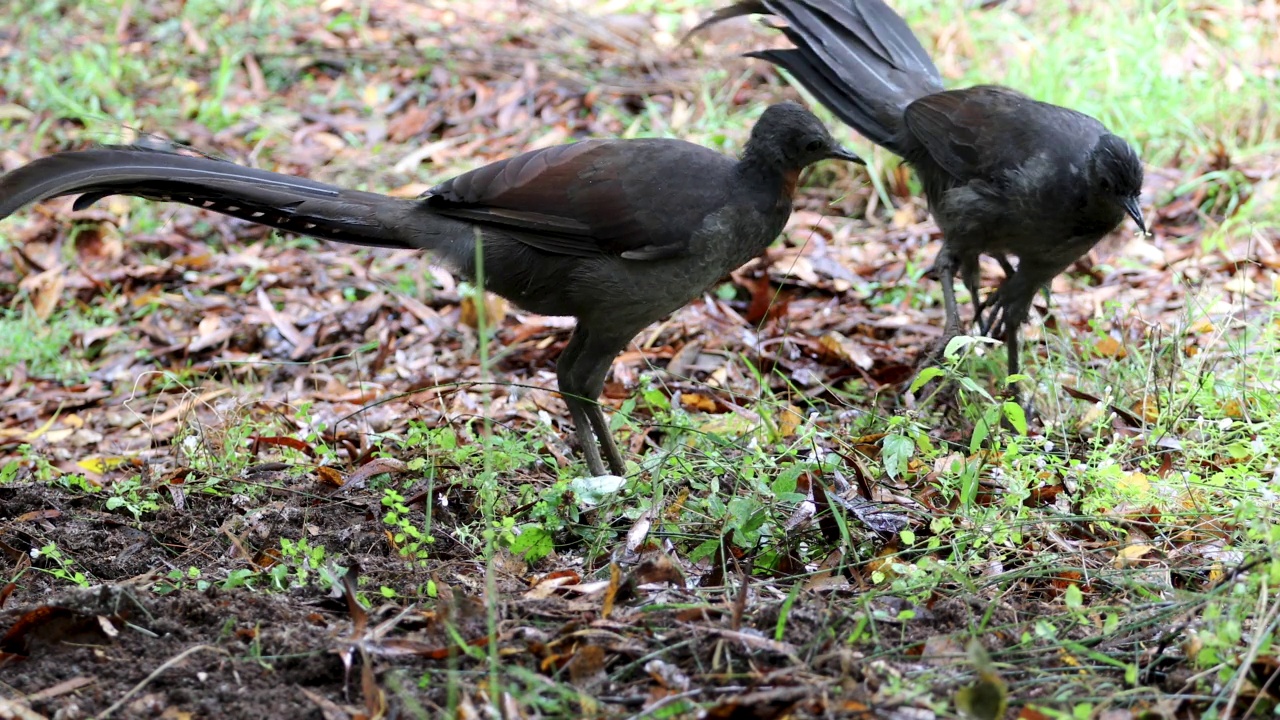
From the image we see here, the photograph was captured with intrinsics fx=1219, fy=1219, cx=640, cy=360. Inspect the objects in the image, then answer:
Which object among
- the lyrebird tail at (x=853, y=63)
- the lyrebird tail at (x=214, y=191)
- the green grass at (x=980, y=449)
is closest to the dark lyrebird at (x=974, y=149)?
the lyrebird tail at (x=853, y=63)

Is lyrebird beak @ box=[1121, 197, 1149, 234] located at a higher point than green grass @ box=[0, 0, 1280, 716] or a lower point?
higher

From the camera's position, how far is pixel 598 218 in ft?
13.9

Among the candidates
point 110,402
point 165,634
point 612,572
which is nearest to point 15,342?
point 110,402

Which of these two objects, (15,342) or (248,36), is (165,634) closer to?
(15,342)

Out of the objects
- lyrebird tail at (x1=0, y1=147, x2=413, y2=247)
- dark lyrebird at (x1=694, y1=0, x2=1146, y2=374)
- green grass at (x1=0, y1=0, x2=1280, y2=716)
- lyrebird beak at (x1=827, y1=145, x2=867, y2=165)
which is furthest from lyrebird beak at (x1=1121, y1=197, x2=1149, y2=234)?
lyrebird tail at (x1=0, y1=147, x2=413, y2=247)

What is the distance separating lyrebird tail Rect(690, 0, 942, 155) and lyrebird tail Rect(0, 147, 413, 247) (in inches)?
95.9

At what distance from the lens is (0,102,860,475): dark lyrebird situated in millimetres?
4230

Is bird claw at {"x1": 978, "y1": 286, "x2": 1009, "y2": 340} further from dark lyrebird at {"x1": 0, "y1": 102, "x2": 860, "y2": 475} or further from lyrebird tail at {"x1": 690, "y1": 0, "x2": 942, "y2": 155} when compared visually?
dark lyrebird at {"x1": 0, "y1": 102, "x2": 860, "y2": 475}

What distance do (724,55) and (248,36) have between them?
12.3ft

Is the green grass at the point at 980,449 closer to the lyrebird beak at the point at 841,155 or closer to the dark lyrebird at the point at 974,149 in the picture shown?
the dark lyrebird at the point at 974,149

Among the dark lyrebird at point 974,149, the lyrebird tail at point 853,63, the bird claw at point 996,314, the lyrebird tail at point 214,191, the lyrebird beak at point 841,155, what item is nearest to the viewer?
the lyrebird tail at point 214,191

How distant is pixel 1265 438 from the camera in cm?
400

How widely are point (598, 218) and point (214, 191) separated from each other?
1274 millimetres

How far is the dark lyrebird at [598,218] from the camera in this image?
423cm
